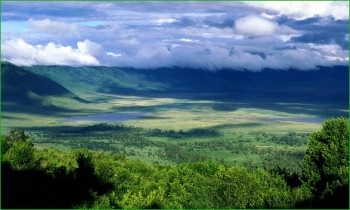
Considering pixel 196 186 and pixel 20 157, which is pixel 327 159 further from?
pixel 20 157

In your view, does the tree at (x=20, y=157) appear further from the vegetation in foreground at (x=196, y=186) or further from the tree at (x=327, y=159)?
the tree at (x=327, y=159)

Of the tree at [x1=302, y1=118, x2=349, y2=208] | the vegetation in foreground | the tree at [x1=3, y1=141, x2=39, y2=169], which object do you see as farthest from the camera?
the tree at [x1=3, y1=141, x2=39, y2=169]

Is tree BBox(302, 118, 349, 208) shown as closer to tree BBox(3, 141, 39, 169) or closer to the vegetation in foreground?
the vegetation in foreground

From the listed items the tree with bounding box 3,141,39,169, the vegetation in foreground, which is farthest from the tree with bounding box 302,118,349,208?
the tree with bounding box 3,141,39,169

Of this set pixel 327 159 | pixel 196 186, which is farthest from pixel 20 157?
pixel 327 159

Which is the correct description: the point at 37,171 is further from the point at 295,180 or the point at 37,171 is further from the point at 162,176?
the point at 295,180

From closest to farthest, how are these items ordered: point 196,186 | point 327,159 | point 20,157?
point 327,159, point 20,157, point 196,186

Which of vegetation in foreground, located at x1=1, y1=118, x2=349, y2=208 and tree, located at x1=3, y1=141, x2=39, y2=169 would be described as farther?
tree, located at x1=3, y1=141, x2=39, y2=169
